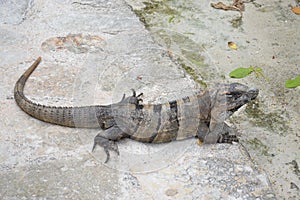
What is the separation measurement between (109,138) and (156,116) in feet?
1.40

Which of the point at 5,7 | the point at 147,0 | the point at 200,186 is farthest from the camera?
the point at 147,0

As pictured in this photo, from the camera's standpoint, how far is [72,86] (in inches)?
168

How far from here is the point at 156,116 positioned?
12.9 ft

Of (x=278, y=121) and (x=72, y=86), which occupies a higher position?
(x=72, y=86)

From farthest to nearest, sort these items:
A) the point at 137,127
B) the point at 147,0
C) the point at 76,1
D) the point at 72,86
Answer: the point at 147,0 → the point at 76,1 → the point at 72,86 → the point at 137,127

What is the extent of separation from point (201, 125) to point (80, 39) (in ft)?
5.37

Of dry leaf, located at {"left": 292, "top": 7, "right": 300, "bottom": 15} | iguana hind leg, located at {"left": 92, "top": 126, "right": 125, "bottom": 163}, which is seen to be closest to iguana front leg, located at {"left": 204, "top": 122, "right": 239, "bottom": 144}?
iguana hind leg, located at {"left": 92, "top": 126, "right": 125, "bottom": 163}

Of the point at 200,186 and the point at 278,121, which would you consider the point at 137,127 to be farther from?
the point at 278,121

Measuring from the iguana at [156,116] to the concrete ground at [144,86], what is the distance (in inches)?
3.2

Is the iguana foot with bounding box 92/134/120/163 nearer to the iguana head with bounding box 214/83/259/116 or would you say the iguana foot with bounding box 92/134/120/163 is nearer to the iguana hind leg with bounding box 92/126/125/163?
the iguana hind leg with bounding box 92/126/125/163

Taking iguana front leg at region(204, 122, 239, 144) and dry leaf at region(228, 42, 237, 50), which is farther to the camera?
dry leaf at region(228, 42, 237, 50)

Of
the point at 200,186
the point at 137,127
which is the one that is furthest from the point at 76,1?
the point at 200,186

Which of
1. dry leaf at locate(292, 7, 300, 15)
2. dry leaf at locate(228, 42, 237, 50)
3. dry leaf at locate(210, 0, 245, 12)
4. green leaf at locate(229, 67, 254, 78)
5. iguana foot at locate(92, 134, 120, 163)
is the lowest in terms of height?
dry leaf at locate(228, 42, 237, 50)

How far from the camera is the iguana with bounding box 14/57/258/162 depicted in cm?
386
